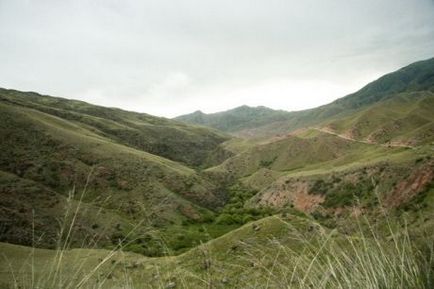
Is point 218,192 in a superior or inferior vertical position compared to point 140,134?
inferior

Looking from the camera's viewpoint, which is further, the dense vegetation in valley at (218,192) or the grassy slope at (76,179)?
the grassy slope at (76,179)

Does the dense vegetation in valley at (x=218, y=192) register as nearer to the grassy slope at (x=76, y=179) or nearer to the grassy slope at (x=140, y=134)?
the grassy slope at (x=76, y=179)

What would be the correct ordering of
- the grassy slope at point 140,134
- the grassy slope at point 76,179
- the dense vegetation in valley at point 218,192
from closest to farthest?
1. the dense vegetation in valley at point 218,192
2. the grassy slope at point 76,179
3. the grassy slope at point 140,134

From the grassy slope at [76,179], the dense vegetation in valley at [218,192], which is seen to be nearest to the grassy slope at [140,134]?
the dense vegetation in valley at [218,192]

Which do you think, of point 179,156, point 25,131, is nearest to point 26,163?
point 25,131

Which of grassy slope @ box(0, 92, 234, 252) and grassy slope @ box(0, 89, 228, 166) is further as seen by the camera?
grassy slope @ box(0, 89, 228, 166)

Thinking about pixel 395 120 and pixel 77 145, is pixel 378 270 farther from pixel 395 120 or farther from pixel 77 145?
pixel 395 120

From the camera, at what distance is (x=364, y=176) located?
49.8m

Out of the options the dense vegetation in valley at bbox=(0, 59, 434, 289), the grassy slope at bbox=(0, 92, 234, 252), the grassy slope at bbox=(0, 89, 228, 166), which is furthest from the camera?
the grassy slope at bbox=(0, 89, 228, 166)

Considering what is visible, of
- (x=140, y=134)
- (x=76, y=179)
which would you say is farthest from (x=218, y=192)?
(x=140, y=134)

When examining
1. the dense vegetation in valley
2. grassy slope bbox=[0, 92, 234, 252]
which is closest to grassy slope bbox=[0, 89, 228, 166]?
the dense vegetation in valley

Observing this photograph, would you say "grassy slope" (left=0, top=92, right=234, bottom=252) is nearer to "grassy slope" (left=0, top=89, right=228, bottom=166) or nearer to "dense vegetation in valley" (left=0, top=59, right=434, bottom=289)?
"dense vegetation in valley" (left=0, top=59, right=434, bottom=289)

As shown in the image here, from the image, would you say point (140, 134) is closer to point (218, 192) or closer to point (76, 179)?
point (218, 192)

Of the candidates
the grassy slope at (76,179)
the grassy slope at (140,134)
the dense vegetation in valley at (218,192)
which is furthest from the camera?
the grassy slope at (140,134)
